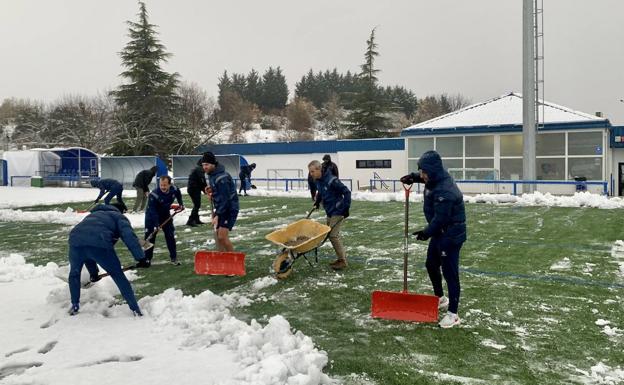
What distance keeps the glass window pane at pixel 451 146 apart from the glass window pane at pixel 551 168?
13.5 ft

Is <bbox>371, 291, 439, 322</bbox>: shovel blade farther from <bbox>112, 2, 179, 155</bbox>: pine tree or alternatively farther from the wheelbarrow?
<bbox>112, 2, 179, 155</bbox>: pine tree

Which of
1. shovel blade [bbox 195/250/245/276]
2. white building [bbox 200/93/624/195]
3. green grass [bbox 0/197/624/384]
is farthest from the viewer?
white building [bbox 200/93/624/195]

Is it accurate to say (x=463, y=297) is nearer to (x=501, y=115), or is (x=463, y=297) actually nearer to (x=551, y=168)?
(x=551, y=168)

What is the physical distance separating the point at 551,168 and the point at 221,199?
22.8 m

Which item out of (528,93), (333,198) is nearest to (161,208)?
(333,198)

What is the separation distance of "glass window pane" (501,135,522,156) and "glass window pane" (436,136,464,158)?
2.17 m

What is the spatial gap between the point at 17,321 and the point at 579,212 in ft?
50.8

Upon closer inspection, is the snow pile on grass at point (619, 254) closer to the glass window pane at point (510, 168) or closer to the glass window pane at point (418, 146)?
the glass window pane at point (510, 168)

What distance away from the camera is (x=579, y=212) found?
15.6 metres

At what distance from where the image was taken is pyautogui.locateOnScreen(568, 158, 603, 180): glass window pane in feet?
81.3

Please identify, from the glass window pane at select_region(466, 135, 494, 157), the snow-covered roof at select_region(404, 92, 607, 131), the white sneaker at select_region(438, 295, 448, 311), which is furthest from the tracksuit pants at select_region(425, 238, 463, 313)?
the glass window pane at select_region(466, 135, 494, 157)

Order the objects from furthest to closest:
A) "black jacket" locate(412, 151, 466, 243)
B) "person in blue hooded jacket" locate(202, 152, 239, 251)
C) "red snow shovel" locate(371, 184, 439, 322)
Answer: "person in blue hooded jacket" locate(202, 152, 239, 251)
"red snow shovel" locate(371, 184, 439, 322)
"black jacket" locate(412, 151, 466, 243)

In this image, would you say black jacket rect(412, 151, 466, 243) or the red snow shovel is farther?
the red snow shovel

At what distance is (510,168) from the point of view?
2672 centimetres
